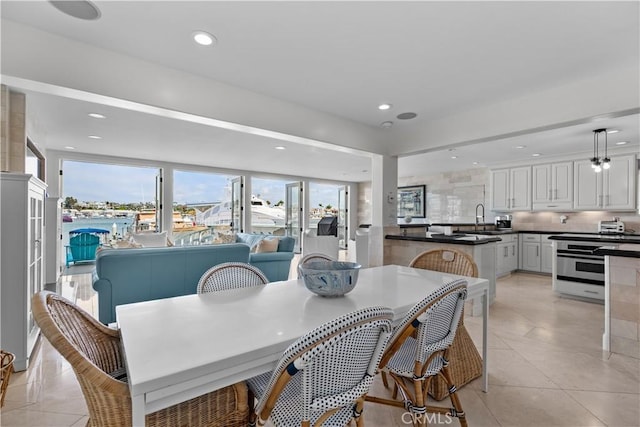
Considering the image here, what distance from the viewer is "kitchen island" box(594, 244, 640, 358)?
8.52 feet

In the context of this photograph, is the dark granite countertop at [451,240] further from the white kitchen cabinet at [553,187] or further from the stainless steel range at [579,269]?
the white kitchen cabinet at [553,187]

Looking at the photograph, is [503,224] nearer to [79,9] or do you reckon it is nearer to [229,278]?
[229,278]

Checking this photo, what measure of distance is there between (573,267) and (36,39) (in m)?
6.05

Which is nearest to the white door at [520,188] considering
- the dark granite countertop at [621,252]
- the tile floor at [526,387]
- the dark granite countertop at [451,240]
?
the dark granite countertop at [451,240]

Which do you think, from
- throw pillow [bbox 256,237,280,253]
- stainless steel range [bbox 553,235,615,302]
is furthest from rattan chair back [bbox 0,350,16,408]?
stainless steel range [bbox 553,235,615,302]

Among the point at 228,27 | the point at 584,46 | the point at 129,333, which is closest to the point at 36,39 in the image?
the point at 228,27

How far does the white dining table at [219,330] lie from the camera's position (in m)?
0.88

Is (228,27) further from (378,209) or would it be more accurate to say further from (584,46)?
(378,209)

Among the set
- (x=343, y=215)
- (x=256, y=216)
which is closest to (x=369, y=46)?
(x=256, y=216)

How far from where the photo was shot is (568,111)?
9.18ft

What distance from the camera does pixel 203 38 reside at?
208cm

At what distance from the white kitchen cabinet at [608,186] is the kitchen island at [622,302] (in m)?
3.27

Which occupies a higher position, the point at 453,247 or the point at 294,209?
the point at 294,209

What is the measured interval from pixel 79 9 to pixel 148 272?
222cm
